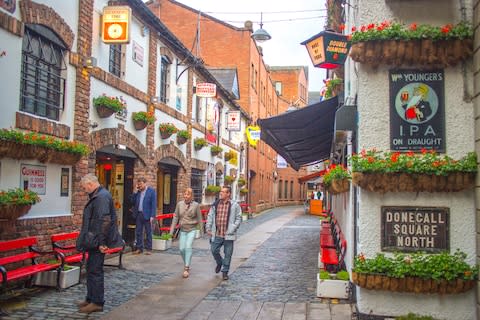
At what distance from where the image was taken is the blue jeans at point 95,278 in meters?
6.78

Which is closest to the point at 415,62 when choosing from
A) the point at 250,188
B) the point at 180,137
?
the point at 180,137

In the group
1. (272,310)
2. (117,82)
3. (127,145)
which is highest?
(117,82)

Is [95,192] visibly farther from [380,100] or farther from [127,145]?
[127,145]

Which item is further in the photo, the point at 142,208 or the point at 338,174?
the point at 142,208

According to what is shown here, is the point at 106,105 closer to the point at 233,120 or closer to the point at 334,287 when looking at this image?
the point at 334,287

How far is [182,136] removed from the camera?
16.3 meters

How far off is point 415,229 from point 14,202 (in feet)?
17.8

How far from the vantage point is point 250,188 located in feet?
113

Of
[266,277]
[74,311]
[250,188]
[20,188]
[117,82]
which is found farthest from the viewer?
[250,188]

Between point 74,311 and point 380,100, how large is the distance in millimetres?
4916

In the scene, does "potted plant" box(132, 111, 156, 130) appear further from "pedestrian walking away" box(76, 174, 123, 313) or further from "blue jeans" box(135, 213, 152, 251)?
"pedestrian walking away" box(76, 174, 123, 313)

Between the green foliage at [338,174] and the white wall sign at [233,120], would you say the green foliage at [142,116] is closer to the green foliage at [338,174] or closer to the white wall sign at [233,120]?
the green foliage at [338,174]

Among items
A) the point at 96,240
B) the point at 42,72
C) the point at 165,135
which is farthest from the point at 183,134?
the point at 96,240

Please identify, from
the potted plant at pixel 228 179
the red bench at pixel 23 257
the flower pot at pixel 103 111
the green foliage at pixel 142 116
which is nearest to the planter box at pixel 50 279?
the red bench at pixel 23 257
